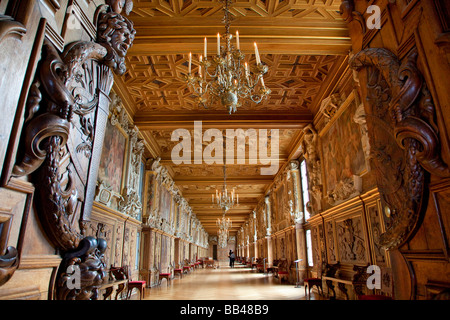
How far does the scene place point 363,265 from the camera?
6.34 m

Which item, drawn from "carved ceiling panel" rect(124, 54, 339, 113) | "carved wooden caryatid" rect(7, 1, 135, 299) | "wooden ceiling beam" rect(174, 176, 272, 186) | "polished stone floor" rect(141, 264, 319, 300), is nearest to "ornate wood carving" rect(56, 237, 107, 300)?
"carved wooden caryatid" rect(7, 1, 135, 299)

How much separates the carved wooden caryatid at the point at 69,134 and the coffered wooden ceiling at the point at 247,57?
345 centimetres

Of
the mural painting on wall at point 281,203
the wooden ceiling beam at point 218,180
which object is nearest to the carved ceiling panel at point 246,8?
the mural painting on wall at point 281,203

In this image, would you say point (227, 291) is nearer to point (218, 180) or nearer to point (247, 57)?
point (218, 180)

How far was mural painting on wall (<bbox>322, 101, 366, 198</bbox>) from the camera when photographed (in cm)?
662

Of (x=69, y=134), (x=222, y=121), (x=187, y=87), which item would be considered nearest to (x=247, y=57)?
(x=187, y=87)

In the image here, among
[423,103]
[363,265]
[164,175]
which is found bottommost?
[363,265]

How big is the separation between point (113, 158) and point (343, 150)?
6599 mm

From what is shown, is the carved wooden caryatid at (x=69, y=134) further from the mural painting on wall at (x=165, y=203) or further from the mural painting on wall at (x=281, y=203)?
the mural painting on wall at (x=281, y=203)

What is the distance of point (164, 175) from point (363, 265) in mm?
10253

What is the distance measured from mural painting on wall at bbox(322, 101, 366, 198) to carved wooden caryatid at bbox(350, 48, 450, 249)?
12.9 feet

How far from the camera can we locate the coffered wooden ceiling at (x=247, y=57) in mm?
5781
